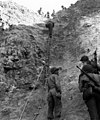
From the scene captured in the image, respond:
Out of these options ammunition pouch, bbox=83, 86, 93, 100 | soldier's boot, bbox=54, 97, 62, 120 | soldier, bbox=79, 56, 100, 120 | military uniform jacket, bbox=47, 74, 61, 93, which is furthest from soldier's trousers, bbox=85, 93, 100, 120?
military uniform jacket, bbox=47, 74, 61, 93

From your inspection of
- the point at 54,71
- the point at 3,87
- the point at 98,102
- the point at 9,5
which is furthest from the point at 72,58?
the point at 9,5

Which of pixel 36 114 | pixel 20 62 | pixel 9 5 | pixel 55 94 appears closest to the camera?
pixel 55 94

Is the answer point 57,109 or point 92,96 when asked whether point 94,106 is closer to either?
point 92,96

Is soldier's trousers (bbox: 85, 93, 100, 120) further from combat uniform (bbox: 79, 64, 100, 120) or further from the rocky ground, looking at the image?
the rocky ground

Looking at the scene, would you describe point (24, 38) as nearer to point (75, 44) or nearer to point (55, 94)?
point (75, 44)

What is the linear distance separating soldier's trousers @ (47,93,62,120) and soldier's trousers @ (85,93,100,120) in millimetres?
1270

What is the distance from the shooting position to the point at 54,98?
8734mm

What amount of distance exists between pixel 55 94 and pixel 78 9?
13.3m

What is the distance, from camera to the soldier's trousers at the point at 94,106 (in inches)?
297

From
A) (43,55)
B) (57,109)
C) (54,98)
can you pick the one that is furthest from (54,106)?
(43,55)

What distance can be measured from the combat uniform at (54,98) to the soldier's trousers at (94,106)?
50.2 inches

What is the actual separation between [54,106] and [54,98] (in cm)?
33

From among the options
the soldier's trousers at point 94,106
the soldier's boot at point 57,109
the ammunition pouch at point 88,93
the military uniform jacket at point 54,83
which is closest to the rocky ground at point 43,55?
the soldier's boot at point 57,109

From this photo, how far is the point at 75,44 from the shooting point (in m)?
15.4
